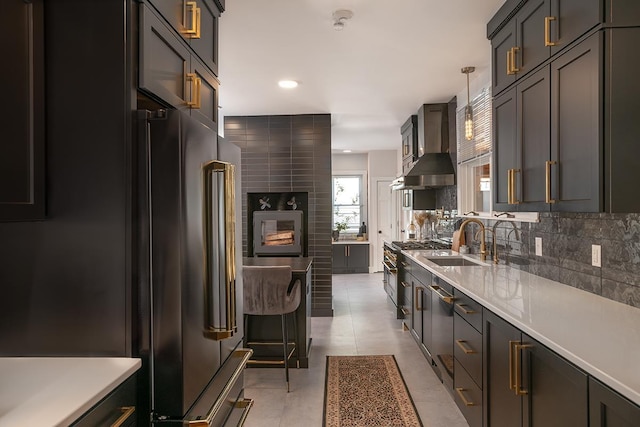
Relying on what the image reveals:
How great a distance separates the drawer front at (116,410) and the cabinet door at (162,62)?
A: 3.02 feet

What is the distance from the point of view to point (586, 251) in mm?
2188

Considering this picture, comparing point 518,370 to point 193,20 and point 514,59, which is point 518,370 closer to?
point 514,59

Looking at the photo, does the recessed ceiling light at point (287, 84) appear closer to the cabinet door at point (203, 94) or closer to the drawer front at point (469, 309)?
the cabinet door at point (203, 94)

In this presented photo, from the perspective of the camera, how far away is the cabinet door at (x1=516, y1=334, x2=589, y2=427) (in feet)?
4.29

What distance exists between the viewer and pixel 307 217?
5.60m

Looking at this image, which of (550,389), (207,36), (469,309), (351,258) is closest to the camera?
(550,389)

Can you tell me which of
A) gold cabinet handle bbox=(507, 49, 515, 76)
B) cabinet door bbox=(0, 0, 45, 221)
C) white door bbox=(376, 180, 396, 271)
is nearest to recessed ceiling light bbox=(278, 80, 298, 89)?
gold cabinet handle bbox=(507, 49, 515, 76)

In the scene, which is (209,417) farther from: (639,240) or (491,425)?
(639,240)

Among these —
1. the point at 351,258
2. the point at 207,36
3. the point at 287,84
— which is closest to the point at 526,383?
the point at 207,36

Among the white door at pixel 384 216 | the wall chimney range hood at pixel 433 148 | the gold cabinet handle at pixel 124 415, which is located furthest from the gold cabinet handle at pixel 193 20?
the white door at pixel 384 216

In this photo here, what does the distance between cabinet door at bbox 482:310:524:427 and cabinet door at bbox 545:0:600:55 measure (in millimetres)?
1274

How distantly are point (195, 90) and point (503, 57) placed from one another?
74.6 inches

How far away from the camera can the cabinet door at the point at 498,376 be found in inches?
70.5

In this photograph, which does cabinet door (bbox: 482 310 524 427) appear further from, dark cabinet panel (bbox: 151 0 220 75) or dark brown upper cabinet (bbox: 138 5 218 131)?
dark cabinet panel (bbox: 151 0 220 75)
